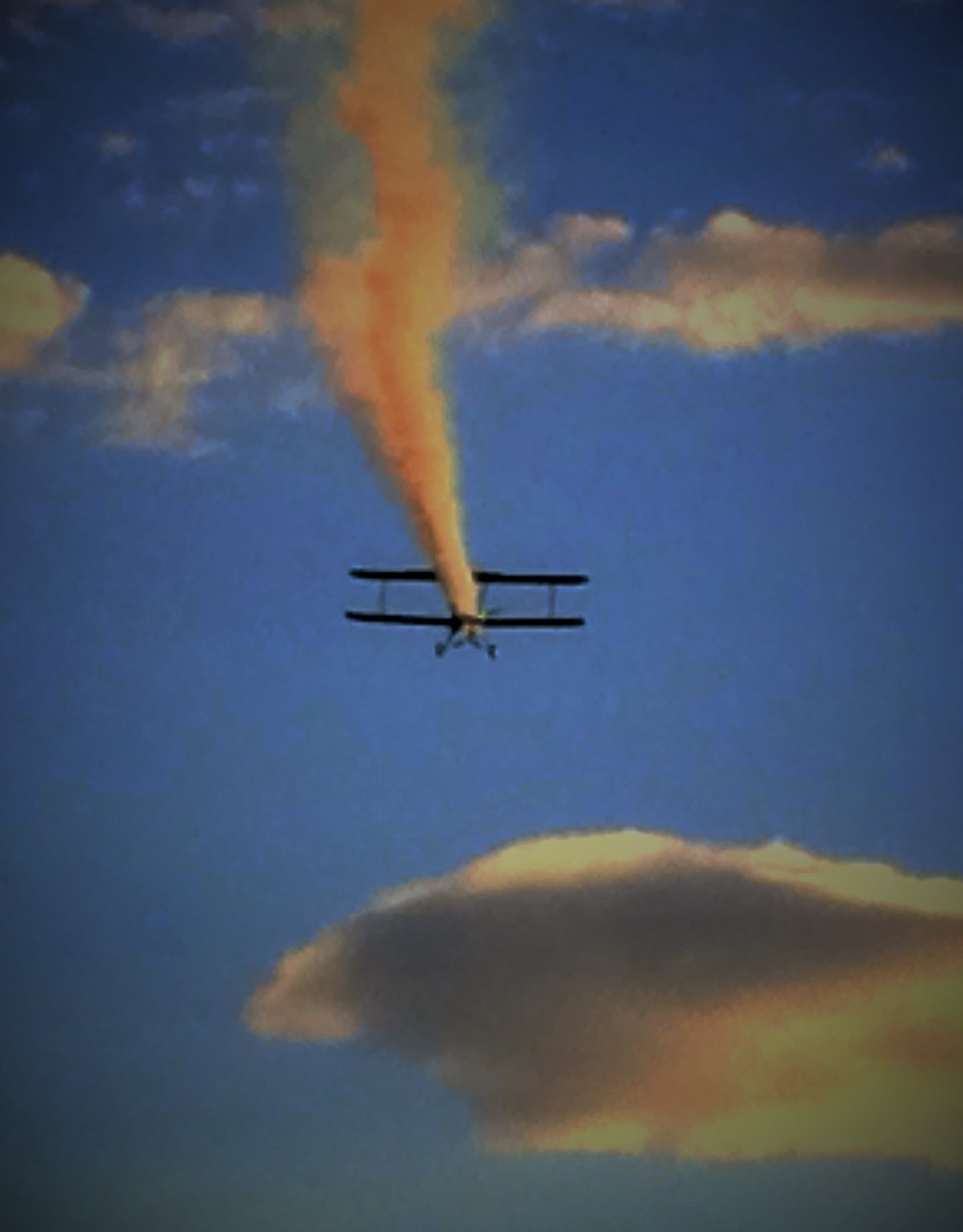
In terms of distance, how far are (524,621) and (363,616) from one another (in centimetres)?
543

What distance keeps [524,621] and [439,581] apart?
9.08 m

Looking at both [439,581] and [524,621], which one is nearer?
[439,581]

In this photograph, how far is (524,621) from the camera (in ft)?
370

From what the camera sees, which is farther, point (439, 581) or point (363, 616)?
point (363, 616)

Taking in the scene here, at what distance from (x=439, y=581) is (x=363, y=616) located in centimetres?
916

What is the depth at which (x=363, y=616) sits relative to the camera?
371ft
